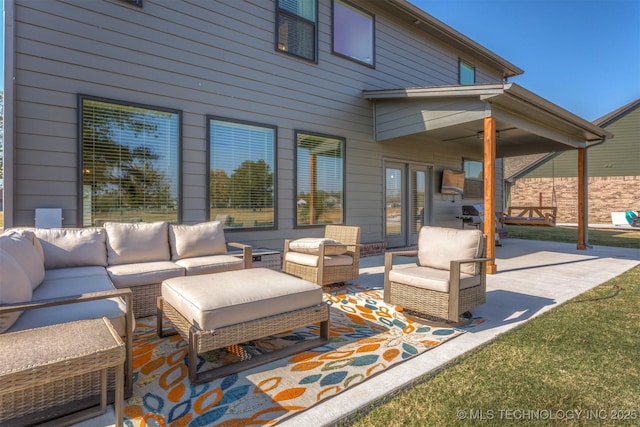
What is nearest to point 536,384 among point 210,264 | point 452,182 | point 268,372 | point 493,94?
point 268,372

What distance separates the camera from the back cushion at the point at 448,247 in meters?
3.55

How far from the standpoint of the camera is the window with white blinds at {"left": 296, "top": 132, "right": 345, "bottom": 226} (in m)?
6.19

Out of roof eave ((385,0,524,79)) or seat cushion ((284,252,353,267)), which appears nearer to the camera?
seat cushion ((284,252,353,267))

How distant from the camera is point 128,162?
14.6ft

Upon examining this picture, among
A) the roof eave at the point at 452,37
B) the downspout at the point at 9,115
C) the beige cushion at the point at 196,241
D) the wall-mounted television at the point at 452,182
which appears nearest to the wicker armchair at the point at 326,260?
the beige cushion at the point at 196,241

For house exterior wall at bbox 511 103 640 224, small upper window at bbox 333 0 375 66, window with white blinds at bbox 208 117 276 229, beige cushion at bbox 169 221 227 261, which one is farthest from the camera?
house exterior wall at bbox 511 103 640 224

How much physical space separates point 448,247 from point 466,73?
7.91m

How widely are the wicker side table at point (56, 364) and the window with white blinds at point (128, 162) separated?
2.89 meters

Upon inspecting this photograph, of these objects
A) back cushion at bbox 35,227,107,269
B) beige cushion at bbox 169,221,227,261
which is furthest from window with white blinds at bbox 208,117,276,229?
back cushion at bbox 35,227,107,269

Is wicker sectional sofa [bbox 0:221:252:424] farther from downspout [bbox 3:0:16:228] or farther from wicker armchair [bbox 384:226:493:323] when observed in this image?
wicker armchair [bbox 384:226:493:323]

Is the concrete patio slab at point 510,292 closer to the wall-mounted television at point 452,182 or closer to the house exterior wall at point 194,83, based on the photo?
the wall-mounted television at point 452,182

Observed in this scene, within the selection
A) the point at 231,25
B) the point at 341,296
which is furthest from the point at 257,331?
the point at 231,25

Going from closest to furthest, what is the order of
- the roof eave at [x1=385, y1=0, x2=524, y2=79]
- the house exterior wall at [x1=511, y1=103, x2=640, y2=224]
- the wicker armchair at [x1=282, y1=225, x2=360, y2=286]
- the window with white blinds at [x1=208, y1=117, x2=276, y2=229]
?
1. the wicker armchair at [x1=282, y1=225, x2=360, y2=286]
2. the window with white blinds at [x1=208, y1=117, x2=276, y2=229]
3. the roof eave at [x1=385, y1=0, x2=524, y2=79]
4. the house exterior wall at [x1=511, y1=103, x2=640, y2=224]

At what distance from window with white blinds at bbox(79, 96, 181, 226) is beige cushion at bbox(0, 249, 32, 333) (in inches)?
94.1
